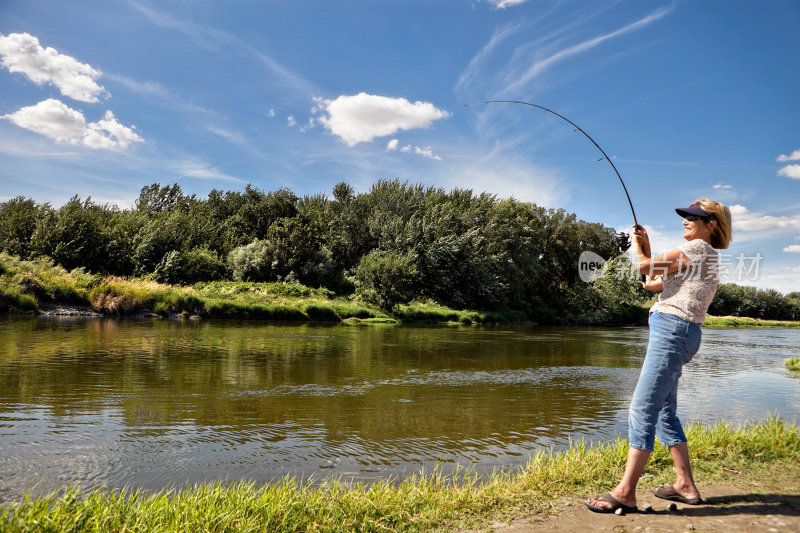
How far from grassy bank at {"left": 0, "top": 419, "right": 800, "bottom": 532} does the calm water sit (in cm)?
86

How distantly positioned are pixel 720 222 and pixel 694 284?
62 centimetres

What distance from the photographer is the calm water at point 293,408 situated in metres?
5.10

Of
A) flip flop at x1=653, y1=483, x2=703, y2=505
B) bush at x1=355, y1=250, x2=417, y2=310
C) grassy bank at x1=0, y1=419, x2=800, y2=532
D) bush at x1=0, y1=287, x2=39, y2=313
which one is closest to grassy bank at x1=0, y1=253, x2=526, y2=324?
bush at x1=0, y1=287, x2=39, y2=313

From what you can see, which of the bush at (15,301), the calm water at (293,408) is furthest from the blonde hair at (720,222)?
the bush at (15,301)

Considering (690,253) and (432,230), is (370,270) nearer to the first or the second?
(432,230)

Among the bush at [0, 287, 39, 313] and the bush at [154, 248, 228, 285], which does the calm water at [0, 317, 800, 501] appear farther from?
the bush at [154, 248, 228, 285]

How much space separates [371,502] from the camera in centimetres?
346

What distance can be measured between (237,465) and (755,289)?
102 m

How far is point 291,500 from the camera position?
3.41 metres

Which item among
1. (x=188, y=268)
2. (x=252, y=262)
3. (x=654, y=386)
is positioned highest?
(x=252, y=262)

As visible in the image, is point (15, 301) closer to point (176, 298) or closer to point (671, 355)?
point (176, 298)

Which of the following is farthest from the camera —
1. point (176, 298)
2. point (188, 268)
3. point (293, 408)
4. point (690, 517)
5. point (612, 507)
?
point (188, 268)

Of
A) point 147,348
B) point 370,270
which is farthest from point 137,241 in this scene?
point 147,348

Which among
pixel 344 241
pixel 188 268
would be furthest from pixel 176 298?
pixel 344 241
